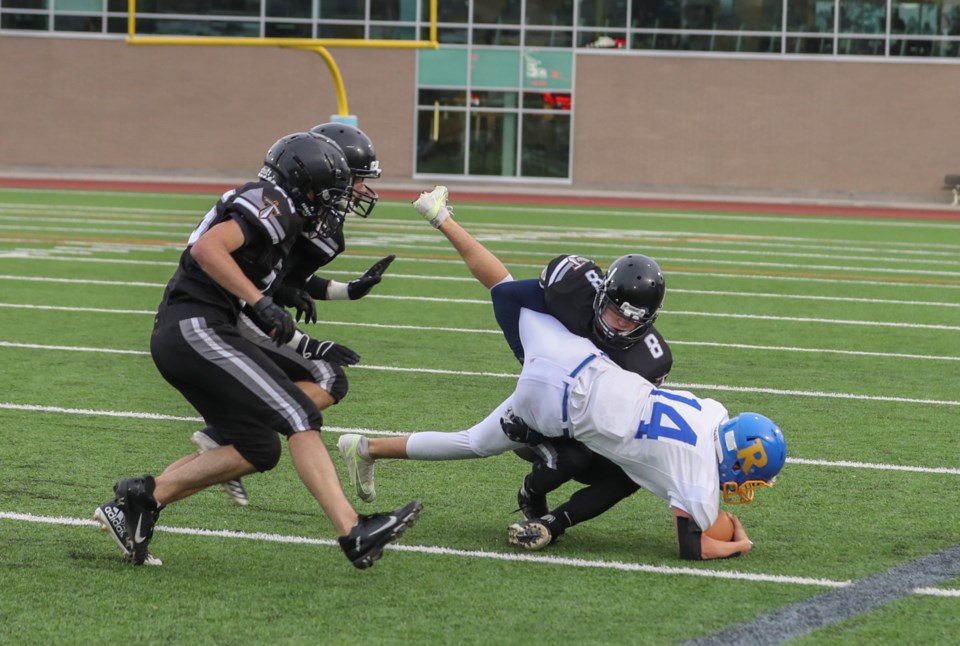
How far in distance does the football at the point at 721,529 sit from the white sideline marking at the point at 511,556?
0.19 metres

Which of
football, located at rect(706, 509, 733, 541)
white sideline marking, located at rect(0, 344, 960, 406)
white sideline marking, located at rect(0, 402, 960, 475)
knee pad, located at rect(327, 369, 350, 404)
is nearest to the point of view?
football, located at rect(706, 509, 733, 541)

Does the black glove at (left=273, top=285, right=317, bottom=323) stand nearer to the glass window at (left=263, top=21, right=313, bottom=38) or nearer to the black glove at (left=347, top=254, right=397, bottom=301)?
the black glove at (left=347, top=254, right=397, bottom=301)

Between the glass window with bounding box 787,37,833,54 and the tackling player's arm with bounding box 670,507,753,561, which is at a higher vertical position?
the glass window with bounding box 787,37,833,54

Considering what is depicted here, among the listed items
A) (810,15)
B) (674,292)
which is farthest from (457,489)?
(810,15)

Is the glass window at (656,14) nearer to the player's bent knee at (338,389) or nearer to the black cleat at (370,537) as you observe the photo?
the player's bent knee at (338,389)

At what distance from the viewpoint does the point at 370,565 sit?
469cm

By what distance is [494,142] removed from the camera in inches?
1332

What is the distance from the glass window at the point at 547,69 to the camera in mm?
33312

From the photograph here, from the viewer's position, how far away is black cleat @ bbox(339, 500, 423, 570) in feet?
15.2

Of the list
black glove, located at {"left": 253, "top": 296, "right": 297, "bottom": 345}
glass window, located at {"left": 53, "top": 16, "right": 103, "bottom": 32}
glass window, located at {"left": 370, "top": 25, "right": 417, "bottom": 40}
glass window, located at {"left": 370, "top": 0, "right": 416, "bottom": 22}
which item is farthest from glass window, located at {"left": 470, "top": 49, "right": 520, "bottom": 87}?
black glove, located at {"left": 253, "top": 296, "right": 297, "bottom": 345}

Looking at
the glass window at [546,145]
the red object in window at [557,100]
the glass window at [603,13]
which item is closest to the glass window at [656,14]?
the glass window at [603,13]

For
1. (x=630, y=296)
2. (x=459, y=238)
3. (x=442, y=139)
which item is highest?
(x=442, y=139)

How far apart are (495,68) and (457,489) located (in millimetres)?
27999

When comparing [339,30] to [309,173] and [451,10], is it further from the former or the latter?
[309,173]
